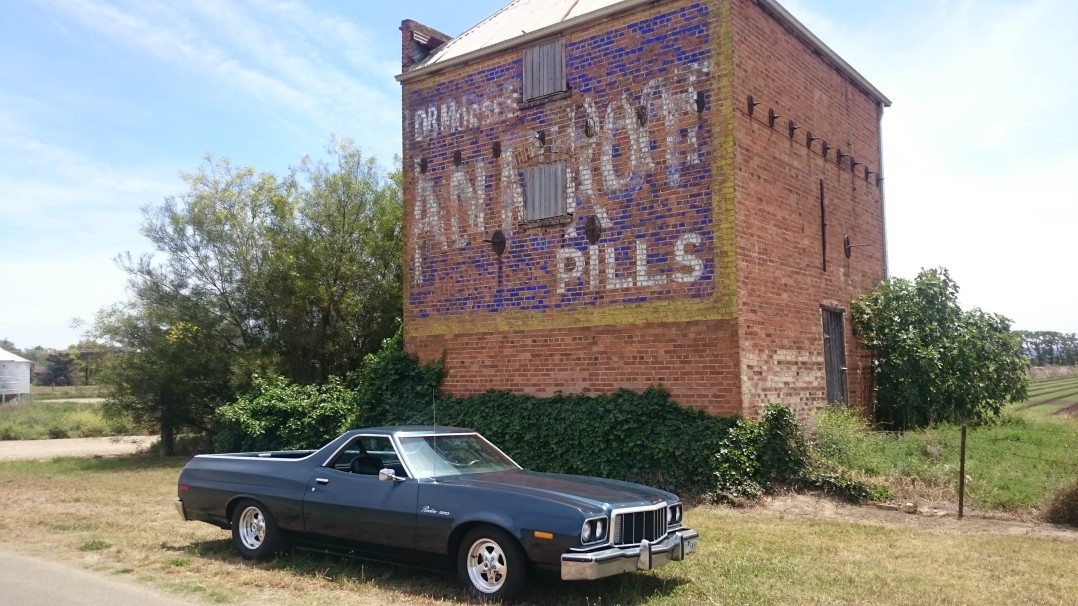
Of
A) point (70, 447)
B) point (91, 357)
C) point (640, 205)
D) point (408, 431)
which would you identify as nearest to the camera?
point (408, 431)

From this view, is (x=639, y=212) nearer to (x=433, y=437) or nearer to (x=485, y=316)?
(x=485, y=316)

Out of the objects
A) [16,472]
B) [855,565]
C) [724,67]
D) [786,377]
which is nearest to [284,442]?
[16,472]

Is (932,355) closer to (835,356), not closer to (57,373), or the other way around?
(835,356)

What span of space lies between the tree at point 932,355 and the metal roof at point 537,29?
448cm

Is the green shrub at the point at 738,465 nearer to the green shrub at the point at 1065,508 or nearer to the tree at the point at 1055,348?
the green shrub at the point at 1065,508

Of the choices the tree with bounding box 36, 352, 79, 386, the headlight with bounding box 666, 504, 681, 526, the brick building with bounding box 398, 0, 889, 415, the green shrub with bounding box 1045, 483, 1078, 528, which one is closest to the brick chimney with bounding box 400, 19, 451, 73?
the brick building with bounding box 398, 0, 889, 415

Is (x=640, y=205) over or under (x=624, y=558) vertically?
over

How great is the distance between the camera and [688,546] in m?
6.66

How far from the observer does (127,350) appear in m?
21.3

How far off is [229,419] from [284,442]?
1390 mm

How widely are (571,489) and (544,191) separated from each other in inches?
331

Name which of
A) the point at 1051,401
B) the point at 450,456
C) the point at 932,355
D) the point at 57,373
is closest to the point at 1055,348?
the point at 1051,401

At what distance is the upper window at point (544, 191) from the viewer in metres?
14.2

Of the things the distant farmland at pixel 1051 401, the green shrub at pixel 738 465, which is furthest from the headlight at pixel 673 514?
the distant farmland at pixel 1051 401
